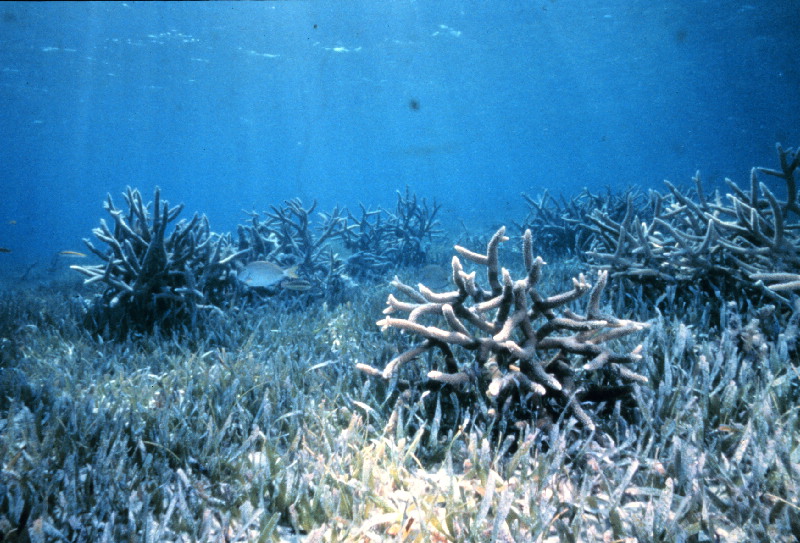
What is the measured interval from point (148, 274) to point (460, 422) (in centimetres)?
468

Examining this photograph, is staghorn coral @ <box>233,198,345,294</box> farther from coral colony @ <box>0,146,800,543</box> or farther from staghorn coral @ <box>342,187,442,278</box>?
coral colony @ <box>0,146,800,543</box>

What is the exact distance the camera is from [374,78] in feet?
147

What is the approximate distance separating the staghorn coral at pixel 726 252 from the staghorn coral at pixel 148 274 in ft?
17.0

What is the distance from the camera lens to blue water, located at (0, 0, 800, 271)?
93.5 feet

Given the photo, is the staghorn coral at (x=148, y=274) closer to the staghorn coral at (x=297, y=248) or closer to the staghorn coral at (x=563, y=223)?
the staghorn coral at (x=297, y=248)

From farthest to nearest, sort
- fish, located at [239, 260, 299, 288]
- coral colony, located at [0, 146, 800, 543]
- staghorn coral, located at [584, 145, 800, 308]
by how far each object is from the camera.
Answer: fish, located at [239, 260, 299, 288] → staghorn coral, located at [584, 145, 800, 308] → coral colony, located at [0, 146, 800, 543]

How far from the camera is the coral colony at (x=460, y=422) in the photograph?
6.66 ft

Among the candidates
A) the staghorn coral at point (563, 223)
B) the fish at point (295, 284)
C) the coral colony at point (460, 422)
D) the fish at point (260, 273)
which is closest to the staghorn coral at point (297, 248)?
the fish at point (295, 284)

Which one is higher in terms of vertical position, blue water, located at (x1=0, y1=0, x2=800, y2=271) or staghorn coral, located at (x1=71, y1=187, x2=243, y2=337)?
blue water, located at (x1=0, y1=0, x2=800, y2=271)

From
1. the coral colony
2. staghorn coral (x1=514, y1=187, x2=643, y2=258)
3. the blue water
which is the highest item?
the blue water

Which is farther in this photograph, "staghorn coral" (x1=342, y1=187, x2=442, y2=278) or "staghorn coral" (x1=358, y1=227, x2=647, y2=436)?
"staghorn coral" (x1=342, y1=187, x2=442, y2=278)

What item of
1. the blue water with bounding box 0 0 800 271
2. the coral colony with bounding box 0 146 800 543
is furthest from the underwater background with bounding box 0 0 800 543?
the blue water with bounding box 0 0 800 271

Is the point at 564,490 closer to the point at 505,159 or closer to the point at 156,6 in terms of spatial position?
the point at 156,6

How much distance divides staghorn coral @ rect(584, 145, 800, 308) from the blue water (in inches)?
370
